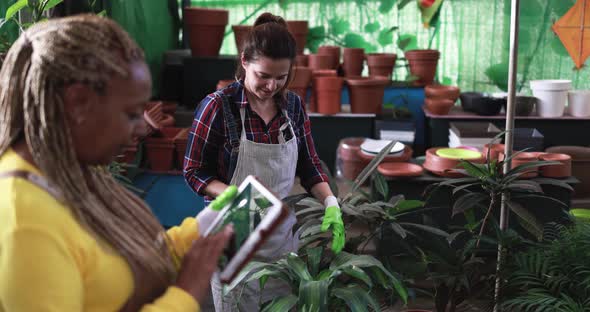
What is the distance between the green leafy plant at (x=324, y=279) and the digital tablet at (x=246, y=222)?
42 cm

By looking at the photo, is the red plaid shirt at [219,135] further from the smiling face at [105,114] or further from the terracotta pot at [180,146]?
the terracotta pot at [180,146]

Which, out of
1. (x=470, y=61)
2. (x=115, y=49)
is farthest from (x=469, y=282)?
(x=470, y=61)

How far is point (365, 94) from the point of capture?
4133mm

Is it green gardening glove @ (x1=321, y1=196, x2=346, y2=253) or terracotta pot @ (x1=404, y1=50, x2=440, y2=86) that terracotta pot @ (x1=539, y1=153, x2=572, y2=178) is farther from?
terracotta pot @ (x1=404, y1=50, x2=440, y2=86)

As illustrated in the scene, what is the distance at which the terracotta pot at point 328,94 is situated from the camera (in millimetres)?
4047

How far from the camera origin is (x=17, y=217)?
83cm

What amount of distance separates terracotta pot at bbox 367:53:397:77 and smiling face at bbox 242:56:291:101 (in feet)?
9.09

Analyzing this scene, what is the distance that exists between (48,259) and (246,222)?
1.50 ft

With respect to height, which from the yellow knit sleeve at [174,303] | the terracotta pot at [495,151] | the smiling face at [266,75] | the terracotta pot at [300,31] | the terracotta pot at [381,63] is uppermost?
the terracotta pot at [300,31]

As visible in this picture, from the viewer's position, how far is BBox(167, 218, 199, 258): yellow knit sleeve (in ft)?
3.79

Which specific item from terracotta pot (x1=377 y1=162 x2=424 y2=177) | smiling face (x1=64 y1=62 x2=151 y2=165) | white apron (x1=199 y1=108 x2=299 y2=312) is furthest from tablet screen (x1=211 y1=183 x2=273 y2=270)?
terracotta pot (x1=377 y1=162 x2=424 y2=177)

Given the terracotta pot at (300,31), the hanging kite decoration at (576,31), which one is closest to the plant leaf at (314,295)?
the terracotta pot at (300,31)

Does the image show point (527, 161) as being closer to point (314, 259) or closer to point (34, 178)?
point (314, 259)

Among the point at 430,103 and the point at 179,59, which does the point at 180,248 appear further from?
the point at 179,59
